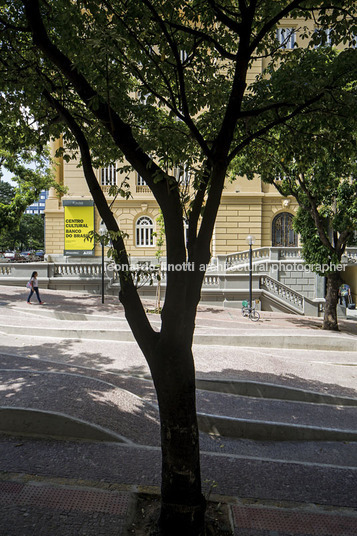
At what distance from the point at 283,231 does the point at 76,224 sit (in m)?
14.6

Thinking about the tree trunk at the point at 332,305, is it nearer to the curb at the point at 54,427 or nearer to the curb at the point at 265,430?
the curb at the point at 265,430

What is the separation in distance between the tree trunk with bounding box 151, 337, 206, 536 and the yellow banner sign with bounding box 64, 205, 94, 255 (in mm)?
22728

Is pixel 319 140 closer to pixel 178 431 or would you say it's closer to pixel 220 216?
pixel 178 431

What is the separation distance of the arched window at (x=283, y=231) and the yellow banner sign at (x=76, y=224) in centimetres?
1292

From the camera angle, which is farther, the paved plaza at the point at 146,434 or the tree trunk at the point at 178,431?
the paved plaza at the point at 146,434

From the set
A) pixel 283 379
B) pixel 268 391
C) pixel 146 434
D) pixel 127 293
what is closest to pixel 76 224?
pixel 283 379

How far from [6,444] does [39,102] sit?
5.47 metres

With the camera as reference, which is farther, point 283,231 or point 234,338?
point 283,231

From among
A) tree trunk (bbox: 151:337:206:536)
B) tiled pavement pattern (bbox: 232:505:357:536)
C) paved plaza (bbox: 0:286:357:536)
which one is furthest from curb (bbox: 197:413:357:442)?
tree trunk (bbox: 151:337:206:536)

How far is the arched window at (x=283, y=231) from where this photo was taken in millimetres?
26609

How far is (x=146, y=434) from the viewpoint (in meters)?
6.01

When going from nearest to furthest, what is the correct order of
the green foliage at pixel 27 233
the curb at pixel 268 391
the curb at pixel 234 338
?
the curb at pixel 268 391
the curb at pixel 234 338
the green foliage at pixel 27 233

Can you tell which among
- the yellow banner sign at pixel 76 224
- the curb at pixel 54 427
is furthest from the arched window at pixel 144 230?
the curb at pixel 54 427

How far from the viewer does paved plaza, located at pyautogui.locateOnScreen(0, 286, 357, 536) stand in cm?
412
